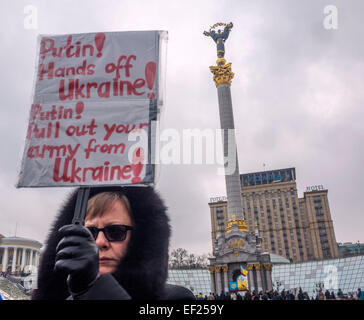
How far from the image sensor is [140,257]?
480 cm

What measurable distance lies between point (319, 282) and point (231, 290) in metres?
12.8

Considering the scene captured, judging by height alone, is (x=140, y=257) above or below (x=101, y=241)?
below

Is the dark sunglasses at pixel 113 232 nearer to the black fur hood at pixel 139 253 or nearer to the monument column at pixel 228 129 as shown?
the black fur hood at pixel 139 253

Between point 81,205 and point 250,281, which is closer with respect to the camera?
point 81,205

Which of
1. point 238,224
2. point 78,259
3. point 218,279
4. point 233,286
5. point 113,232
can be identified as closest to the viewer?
point 78,259

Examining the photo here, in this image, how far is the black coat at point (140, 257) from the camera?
4641 millimetres

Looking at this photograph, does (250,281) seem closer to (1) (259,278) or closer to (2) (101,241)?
(1) (259,278)

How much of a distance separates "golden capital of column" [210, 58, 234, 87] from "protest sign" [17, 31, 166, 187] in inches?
1514

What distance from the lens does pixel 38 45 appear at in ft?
17.4

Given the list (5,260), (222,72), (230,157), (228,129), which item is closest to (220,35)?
(222,72)

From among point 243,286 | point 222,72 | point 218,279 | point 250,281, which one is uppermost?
point 222,72

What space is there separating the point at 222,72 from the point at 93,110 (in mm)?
39790

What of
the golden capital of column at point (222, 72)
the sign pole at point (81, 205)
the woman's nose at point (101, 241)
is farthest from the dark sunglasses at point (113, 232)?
the golden capital of column at point (222, 72)
